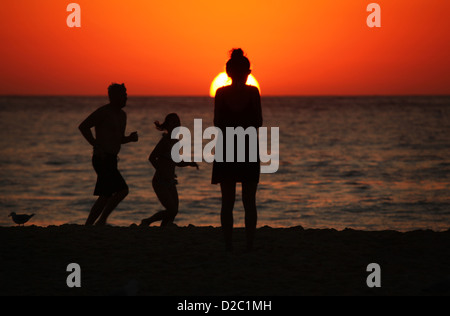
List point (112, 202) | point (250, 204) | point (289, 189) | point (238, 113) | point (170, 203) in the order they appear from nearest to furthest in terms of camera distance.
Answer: point (238, 113), point (250, 204), point (112, 202), point (170, 203), point (289, 189)

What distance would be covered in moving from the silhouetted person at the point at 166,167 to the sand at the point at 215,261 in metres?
0.62

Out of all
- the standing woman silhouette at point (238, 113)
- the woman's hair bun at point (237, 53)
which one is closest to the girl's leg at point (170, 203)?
the standing woman silhouette at point (238, 113)

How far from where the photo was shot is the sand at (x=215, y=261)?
579 cm

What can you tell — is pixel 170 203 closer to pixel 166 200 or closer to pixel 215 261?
pixel 166 200

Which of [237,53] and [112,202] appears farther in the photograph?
[112,202]

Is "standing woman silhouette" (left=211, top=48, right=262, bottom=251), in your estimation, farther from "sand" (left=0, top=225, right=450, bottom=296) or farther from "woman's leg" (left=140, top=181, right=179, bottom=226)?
"woman's leg" (left=140, top=181, right=179, bottom=226)

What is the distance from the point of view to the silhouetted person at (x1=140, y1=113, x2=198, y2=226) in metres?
8.52

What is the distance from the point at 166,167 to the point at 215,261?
228 cm

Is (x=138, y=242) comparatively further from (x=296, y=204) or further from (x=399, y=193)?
(x=399, y=193)

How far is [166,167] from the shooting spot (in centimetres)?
865

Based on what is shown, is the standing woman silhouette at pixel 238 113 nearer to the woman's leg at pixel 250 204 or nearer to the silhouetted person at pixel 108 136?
the woman's leg at pixel 250 204

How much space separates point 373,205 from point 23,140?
28441mm

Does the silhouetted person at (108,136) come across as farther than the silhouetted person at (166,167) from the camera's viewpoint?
No

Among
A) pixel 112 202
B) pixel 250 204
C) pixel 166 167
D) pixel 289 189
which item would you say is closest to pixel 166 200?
pixel 166 167
